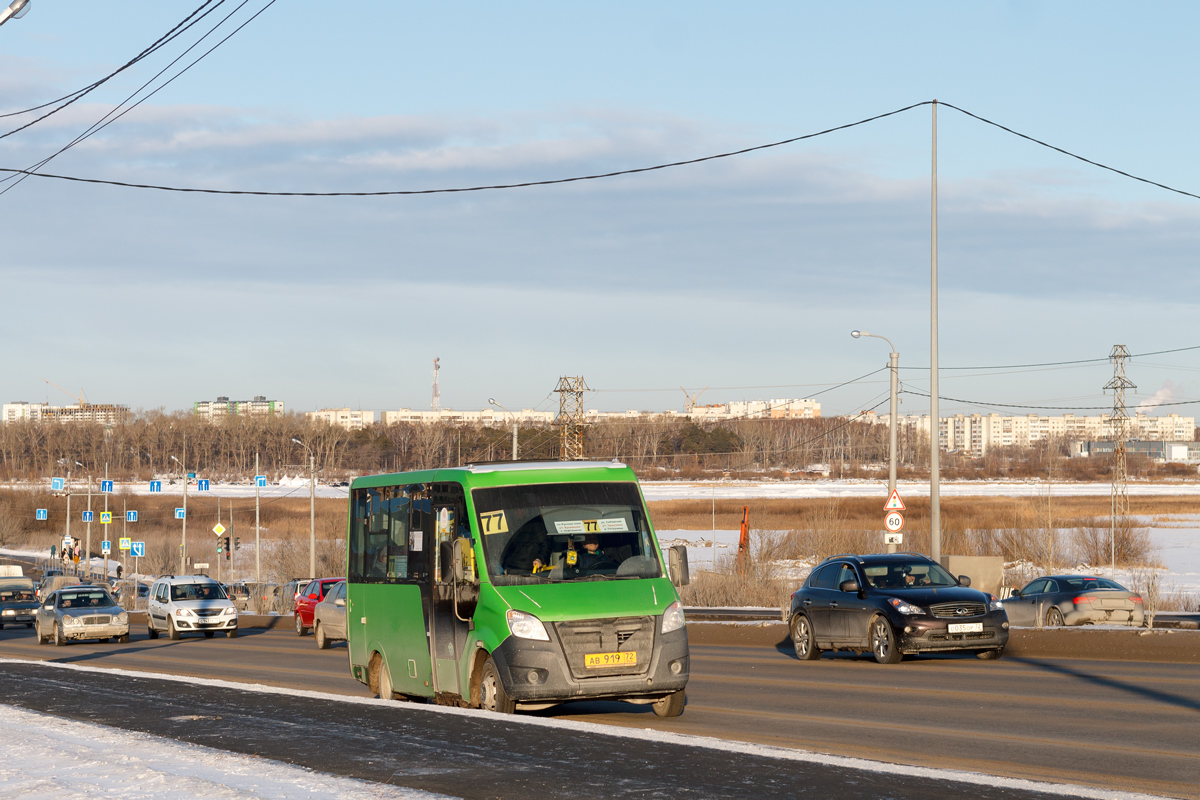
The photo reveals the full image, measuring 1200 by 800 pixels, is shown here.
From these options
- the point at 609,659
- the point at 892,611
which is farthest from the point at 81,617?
the point at 609,659

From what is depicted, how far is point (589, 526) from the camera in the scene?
1342cm

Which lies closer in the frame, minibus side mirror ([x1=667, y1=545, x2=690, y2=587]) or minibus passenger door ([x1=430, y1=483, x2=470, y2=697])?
minibus side mirror ([x1=667, y1=545, x2=690, y2=587])

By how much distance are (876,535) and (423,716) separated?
43.4 metres

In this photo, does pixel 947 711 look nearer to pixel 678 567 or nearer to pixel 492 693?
pixel 678 567

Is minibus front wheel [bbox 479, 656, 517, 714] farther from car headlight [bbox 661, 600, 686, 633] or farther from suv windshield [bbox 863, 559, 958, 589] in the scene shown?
suv windshield [bbox 863, 559, 958, 589]

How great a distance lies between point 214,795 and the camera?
291 inches

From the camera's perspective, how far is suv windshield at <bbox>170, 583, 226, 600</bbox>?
3577cm

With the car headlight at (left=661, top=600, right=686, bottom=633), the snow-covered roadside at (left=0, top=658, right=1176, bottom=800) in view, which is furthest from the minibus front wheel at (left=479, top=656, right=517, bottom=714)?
the car headlight at (left=661, top=600, right=686, bottom=633)

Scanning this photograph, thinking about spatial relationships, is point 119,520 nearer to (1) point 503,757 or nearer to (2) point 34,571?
(2) point 34,571

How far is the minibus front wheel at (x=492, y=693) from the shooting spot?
12.5 m

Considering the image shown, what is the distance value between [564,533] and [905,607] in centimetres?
826

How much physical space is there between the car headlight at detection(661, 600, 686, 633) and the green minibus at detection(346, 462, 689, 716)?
0.01m

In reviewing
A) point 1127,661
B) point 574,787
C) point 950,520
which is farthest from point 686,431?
point 574,787

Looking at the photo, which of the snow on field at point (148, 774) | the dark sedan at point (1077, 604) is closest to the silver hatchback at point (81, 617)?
the dark sedan at point (1077, 604)
